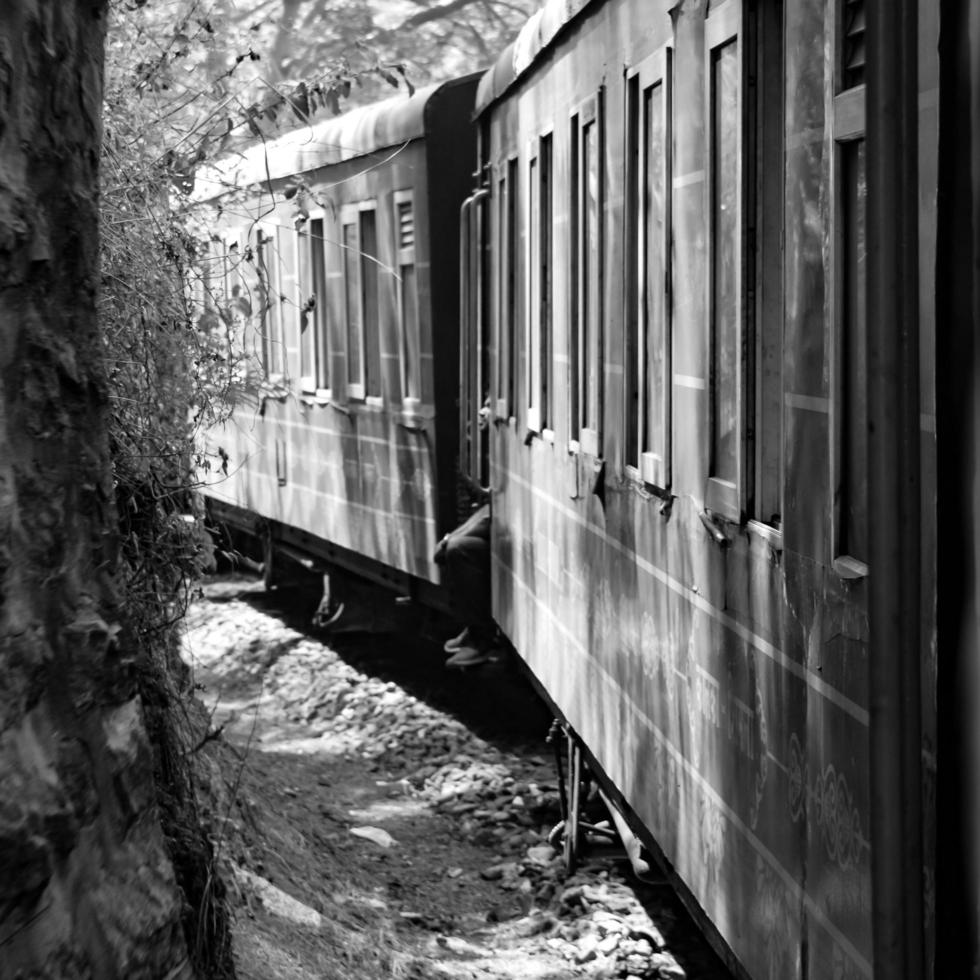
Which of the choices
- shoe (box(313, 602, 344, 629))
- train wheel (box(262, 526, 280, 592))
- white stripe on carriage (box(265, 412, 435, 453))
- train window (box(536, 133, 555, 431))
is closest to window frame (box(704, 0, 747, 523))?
train window (box(536, 133, 555, 431))

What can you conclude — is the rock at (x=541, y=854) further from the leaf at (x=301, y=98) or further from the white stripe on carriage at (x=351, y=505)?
the leaf at (x=301, y=98)

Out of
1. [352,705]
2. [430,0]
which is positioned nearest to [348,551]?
[352,705]

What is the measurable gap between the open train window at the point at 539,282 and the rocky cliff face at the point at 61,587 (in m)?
3.82

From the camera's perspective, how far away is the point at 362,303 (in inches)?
456

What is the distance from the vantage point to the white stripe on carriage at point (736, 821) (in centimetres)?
320

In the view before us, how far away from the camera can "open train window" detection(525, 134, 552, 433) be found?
280 inches

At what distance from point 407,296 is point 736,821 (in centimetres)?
684

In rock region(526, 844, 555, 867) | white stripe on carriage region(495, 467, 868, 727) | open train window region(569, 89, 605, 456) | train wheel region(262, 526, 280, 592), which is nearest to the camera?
white stripe on carriage region(495, 467, 868, 727)

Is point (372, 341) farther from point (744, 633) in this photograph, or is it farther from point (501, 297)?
point (744, 633)

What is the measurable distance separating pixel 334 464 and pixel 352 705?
1825 millimetres

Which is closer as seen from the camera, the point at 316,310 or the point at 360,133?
the point at 360,133

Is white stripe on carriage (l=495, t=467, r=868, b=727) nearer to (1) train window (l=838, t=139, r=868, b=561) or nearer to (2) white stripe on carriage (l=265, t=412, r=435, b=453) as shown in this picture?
(1) train window (l=838, t=139, r=868, b=561)

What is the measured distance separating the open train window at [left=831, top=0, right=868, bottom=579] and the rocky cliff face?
128 cm

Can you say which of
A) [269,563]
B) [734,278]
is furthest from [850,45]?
[269,563]
